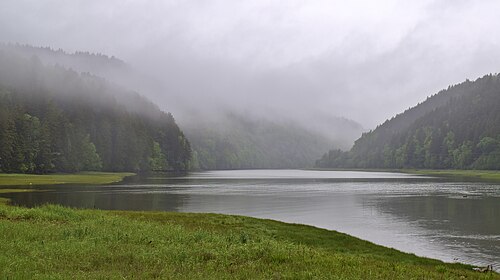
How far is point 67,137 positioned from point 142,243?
16913 centimetres

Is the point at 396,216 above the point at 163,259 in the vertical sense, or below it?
below

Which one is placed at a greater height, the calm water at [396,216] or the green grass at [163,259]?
the green grass at [163,259]

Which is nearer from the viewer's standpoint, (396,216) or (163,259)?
(163,259)

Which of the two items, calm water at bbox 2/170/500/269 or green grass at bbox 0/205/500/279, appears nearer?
green grass at bbox 0/205/500/279

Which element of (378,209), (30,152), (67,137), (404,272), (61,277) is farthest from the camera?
(67,137)

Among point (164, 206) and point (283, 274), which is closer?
point (283, 274)

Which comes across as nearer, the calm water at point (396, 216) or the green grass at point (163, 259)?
the green grass at point (163, 259)

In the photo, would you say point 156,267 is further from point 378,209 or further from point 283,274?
point 378,209

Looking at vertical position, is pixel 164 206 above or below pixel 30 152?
below

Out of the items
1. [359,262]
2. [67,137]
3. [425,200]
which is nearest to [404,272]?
[359,262]

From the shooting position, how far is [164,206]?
227ft

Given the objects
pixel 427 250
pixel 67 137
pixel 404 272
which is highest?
pixel 67 137

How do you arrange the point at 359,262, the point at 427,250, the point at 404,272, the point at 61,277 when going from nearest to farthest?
the point at 61,277 < the point at 404,272 < the point at 359,262 < the point at 427,250

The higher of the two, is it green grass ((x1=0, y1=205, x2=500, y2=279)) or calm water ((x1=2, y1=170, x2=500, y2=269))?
green grass ((x1=0, y1=205, x2=500, y2=279))
